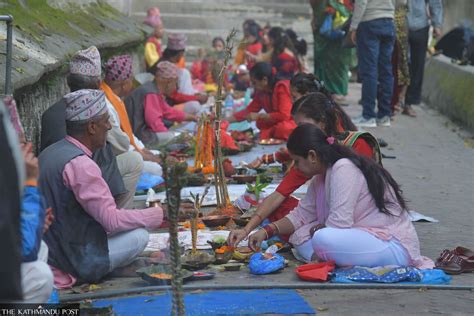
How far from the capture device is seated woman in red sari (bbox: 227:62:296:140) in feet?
37.6

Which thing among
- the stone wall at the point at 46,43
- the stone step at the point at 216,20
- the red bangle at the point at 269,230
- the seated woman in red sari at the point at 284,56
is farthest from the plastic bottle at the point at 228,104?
the red bangle at the point at 269,230

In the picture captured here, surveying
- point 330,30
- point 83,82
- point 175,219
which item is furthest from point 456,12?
point 175,219

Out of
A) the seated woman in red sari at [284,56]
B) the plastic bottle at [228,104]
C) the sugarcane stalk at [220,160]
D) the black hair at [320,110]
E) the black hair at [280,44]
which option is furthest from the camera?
the black hair at [280,44]

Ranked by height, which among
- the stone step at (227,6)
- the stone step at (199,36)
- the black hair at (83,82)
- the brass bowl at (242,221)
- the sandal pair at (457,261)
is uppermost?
the black hair at (83,82)

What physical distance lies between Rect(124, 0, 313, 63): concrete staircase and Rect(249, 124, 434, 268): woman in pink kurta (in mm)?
15877

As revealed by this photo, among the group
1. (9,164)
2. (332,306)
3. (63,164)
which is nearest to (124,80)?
(63,164)

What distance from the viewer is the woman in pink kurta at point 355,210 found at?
6.30m

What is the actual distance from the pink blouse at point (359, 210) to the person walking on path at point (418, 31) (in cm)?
810

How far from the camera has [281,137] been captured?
11.8 meters

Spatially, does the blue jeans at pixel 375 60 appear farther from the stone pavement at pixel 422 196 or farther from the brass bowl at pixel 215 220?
the brass bowl at pixel 215 220

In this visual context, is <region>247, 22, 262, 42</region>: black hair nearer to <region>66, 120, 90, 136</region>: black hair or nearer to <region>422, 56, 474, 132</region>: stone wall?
<region>422, 56, 474, 132</region>: stone wall

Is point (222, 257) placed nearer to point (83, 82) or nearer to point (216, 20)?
point (83, 82)

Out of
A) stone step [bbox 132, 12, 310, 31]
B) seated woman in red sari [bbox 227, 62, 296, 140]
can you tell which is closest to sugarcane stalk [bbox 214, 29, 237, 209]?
seated woman in red sari [bbox 227, 62, 296, 140]

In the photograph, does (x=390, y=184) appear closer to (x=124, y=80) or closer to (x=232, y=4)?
(x=124, y=80)
